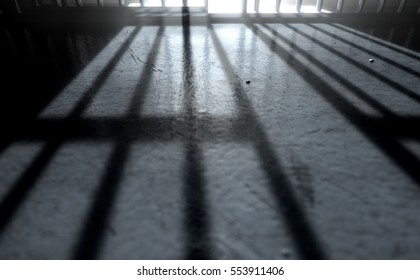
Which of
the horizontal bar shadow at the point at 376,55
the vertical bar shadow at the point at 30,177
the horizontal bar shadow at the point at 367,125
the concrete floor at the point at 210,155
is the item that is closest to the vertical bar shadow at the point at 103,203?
the concrete floor at the point at 210,155

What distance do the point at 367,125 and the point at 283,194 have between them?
0.72 m

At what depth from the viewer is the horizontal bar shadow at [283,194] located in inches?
36.6

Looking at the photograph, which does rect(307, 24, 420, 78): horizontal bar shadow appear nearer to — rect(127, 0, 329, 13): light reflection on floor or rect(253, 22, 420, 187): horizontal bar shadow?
rect(253, 22, 420, 187): horizontal bar shadow

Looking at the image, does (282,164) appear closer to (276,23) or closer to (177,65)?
(177,65)

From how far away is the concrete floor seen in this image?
95 cm

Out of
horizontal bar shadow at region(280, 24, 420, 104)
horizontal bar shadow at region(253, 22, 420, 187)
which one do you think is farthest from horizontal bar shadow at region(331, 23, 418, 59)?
horizontal bar shadow at region(253, 22, 420, 187)

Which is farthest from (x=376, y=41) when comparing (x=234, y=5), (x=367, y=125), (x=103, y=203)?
(x=103, y=203)

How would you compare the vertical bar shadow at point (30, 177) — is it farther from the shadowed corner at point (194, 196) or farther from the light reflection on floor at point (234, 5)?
the light reflection on floor at point (234, 5)

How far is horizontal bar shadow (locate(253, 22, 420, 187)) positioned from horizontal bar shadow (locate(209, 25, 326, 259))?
0.50m

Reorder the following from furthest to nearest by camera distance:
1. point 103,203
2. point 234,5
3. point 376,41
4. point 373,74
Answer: point 234,5 < point 376,41 < point 373,74 < point 103,203

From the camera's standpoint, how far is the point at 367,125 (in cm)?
148

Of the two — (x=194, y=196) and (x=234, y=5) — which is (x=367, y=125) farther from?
(x=234, y=5)
